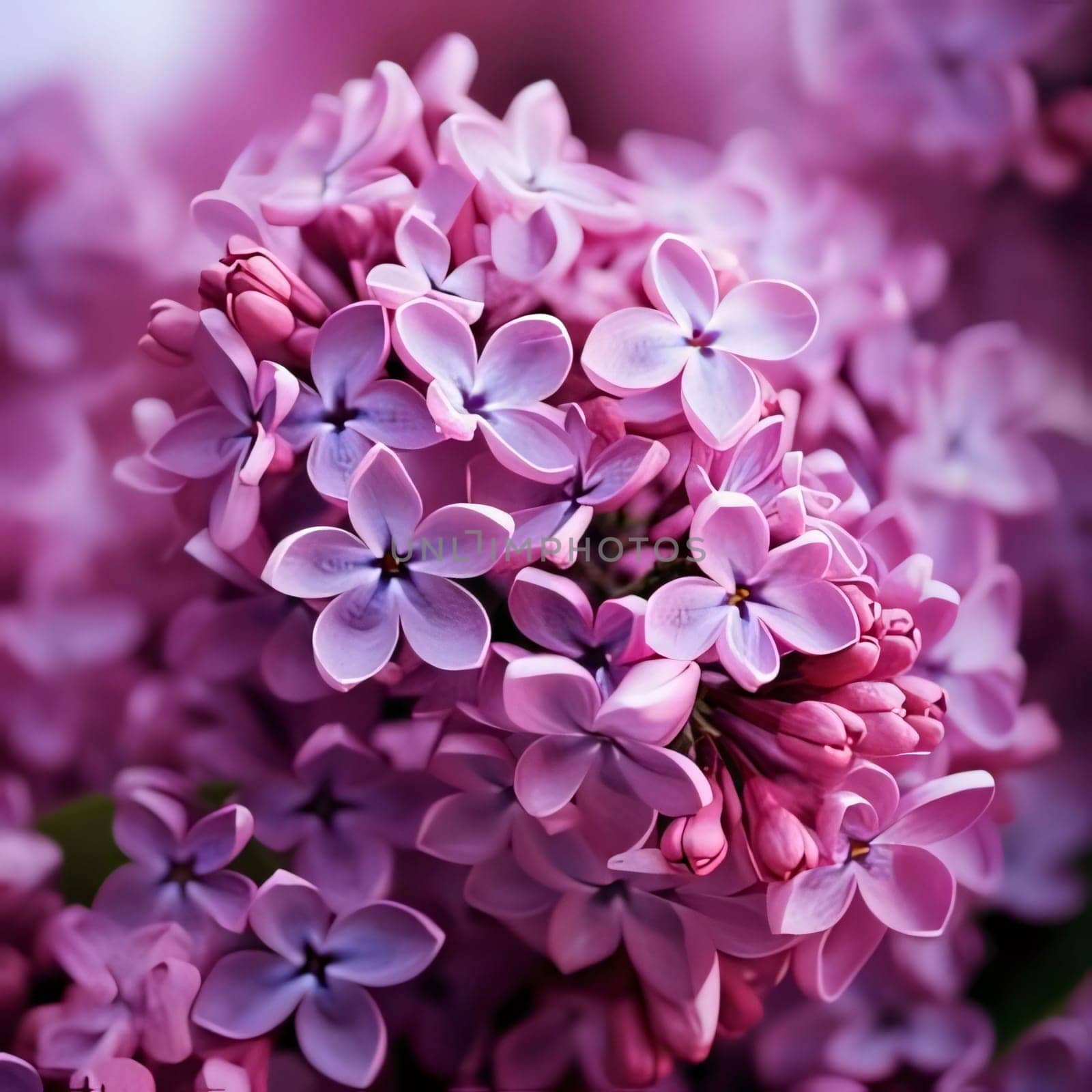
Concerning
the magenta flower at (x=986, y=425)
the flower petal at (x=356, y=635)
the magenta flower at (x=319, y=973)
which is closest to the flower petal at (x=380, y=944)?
the magenta flower at (x=319, y=973)

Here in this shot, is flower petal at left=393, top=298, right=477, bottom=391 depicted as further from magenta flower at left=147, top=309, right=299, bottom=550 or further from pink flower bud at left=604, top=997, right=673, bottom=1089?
pink flower bud at left=604, top=997, right=673, bottom=1089

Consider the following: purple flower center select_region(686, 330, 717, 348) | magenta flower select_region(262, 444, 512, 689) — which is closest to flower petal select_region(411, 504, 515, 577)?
magenta flower select_region(262, 444, 512, 689)

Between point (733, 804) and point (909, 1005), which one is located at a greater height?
point (733, 804)

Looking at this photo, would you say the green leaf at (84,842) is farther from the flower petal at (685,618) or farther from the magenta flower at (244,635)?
the flower petal at (685,618)

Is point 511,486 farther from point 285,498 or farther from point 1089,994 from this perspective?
point 1089,994

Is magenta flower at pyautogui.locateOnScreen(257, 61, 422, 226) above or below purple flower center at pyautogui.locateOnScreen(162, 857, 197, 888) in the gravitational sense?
above

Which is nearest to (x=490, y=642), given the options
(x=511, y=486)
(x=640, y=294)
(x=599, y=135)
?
(x=511, y=486)

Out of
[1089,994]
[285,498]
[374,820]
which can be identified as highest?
[285,498]
